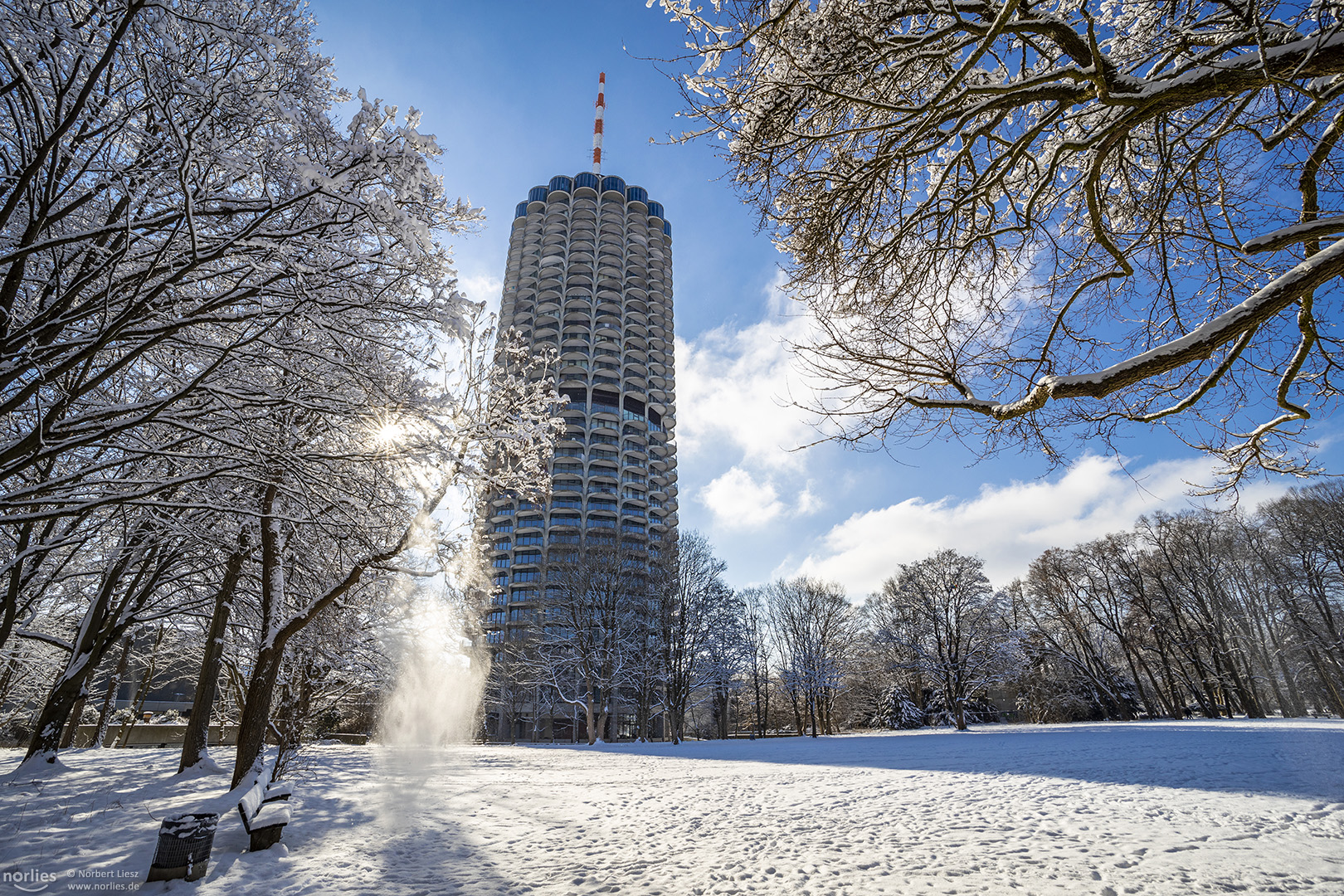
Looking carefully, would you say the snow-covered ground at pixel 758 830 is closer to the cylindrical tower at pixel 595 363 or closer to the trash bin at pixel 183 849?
the trash bin at pixel 183 849

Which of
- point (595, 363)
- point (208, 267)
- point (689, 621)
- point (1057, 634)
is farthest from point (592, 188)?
point (208, 267)

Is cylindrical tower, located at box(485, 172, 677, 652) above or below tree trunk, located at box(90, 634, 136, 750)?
above

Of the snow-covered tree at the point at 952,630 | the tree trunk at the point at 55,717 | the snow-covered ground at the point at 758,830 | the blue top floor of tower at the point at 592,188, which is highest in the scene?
the blue top floor of tower at the point at 592,188

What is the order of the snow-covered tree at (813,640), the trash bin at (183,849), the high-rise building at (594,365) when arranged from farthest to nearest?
the high-rise building at (594,365) → the snow-covered tree at (813,640) → the trash bin at (183,849)

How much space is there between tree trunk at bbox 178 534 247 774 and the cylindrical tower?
38.4 meters

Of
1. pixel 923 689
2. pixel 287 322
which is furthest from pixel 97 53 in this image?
pixel 923 689

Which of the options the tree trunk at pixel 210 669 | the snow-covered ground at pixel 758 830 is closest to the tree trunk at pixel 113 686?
the snow-covered ground at pixel 758 830

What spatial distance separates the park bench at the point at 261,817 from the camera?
540 centimetres

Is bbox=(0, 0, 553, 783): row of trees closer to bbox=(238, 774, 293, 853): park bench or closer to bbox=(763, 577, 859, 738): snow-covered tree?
bbox=(238, 774, 293, 853): park bench

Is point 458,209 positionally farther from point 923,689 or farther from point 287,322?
point 923,689

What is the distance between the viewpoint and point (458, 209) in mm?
4457

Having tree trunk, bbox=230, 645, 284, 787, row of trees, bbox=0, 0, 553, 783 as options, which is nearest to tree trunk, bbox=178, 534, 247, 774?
tree trunk, bbox=230, 645, 284, 787

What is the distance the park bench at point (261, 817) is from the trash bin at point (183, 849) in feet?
2.71

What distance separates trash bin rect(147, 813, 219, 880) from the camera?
4.37 meters
